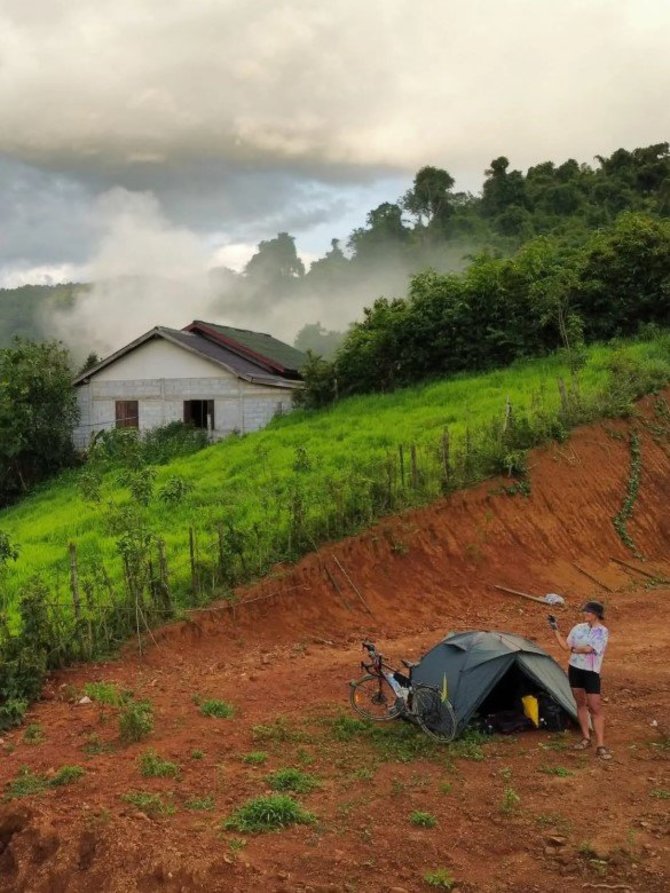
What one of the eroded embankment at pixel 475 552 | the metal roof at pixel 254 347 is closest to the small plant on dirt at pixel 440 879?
the eroded embankment at pixel 475 552

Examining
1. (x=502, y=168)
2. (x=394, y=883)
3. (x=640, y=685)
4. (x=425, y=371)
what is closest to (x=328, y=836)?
(x=394, y=883)

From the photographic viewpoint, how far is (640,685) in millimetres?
8633

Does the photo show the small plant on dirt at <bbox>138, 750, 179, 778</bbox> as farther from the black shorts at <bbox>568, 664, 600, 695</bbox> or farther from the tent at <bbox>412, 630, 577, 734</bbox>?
the black shorts at <bbox>568, 664, 600, 695</bbox>

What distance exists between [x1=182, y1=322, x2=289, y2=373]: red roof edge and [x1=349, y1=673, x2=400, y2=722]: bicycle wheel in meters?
20.5

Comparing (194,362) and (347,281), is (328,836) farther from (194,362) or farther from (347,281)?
(347,281)

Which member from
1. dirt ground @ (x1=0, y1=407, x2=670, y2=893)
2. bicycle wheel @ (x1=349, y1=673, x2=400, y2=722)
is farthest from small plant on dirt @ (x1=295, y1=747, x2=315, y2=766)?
bicycle wheel @ (x1=349, y1=673, x2=400, y2=722)

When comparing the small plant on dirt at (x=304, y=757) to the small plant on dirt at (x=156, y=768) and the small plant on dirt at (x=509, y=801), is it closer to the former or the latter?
the small plant on dirt at (x=156, y=768)

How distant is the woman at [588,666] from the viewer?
6.98 meters

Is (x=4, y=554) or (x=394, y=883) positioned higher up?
(x=4, y=554)

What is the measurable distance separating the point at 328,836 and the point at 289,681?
3574mm

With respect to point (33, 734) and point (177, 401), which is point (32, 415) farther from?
point (33, 734)

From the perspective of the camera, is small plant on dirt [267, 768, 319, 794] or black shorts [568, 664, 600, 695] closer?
small plant on dirt [267, 768, 319, 794]

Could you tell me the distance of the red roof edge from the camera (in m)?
28.2

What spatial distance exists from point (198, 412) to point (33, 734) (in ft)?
63.1
